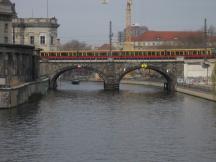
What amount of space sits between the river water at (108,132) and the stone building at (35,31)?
52.8 metres

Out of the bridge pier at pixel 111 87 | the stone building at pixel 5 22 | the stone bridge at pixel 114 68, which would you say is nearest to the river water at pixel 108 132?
the stone building at pixel 5 22

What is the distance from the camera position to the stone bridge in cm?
11531

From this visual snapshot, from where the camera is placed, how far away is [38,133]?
5338 cm

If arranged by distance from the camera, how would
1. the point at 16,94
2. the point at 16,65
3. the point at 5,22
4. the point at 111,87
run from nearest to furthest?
the point at 16,94, the point at 16,65, the point at 5,22, the point at 111,87

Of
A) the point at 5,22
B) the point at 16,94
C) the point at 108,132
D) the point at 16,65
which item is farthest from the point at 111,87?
the point at 108,132

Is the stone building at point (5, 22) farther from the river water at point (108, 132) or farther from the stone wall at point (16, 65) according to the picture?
the river water at point (108, 132)

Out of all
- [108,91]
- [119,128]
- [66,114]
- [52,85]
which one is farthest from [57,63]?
[119,128]

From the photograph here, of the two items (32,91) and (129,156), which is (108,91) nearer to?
(32,91)

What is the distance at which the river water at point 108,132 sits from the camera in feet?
144

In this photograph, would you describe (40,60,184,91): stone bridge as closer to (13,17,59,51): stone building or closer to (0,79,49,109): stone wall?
(13,17,59,51): stone building

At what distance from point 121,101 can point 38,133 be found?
3509cm

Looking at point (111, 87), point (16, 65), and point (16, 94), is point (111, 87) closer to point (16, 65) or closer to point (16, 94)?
point (16, 65)

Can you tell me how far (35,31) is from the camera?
436 ft

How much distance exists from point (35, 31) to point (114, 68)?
932 inches
